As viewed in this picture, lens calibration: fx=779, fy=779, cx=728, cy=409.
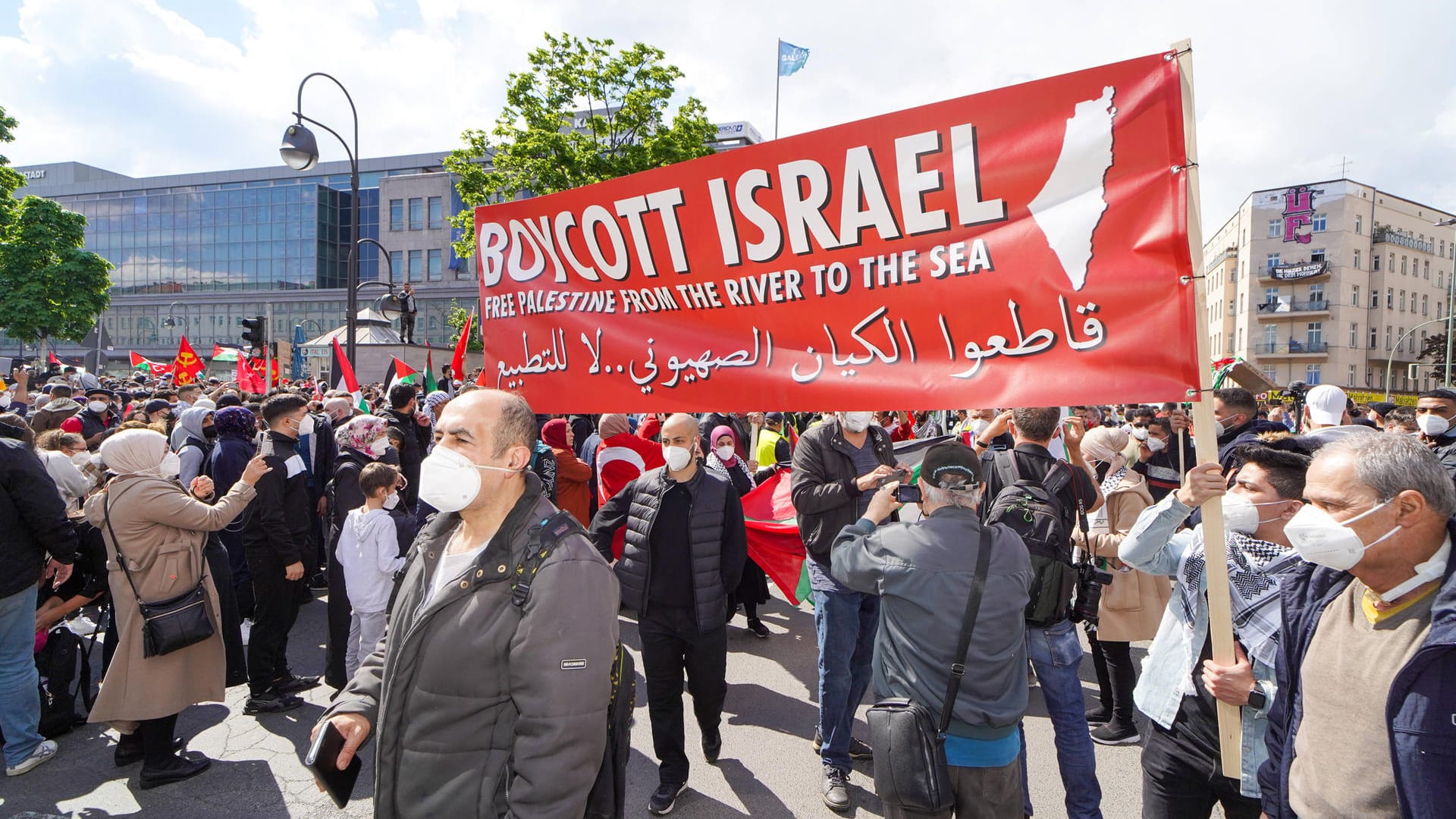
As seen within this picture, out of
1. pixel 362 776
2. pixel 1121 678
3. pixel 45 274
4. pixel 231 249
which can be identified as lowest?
pixel 362 776

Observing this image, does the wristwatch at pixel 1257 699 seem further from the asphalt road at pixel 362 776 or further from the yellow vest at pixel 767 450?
the yellow vest at pixel 767 450

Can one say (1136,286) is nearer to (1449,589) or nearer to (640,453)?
(1449,589)

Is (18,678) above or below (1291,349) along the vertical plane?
below

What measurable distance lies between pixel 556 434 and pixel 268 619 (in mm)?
2463

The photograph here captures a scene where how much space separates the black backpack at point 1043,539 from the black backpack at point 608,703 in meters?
2.07

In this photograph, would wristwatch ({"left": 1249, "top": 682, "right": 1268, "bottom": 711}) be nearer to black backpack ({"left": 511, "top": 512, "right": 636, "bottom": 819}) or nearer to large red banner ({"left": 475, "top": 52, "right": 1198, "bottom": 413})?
large red banner ({"left": 475, "top": 52, "right": 1198, "bottom": 413})

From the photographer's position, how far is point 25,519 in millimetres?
4289

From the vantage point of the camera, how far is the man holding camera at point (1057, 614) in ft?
11.8

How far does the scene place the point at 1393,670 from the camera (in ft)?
6.20

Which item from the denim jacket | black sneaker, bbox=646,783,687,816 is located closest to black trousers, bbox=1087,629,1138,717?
the denim jacket

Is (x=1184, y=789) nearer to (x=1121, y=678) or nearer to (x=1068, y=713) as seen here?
(x=1068, y=713)

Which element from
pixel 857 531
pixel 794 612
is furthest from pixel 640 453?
pixel 857 531

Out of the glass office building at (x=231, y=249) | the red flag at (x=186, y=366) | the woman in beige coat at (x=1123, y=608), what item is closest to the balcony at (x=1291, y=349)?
the glass office building at (x=231, y=249)

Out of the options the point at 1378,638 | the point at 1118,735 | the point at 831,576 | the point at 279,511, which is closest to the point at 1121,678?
the point at 1118,735
